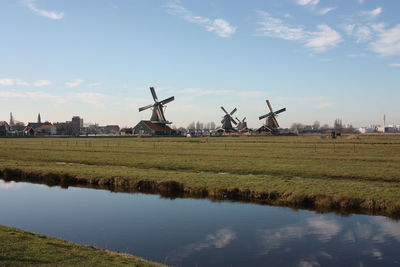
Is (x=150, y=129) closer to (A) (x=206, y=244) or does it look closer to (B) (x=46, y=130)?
(B) (x=46, y=130)

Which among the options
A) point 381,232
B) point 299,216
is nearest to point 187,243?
point 299,216

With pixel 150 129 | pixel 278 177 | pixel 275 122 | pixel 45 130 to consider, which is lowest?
pixel 278 177

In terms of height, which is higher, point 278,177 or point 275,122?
point 275,122

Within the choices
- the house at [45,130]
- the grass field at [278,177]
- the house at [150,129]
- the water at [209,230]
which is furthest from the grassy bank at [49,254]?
the house at [45,130]

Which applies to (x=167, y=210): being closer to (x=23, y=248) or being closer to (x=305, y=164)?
(x=23, y=248)

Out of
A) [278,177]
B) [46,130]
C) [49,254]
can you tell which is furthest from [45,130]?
[49,254]

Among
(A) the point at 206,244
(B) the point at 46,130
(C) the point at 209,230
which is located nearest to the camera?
(A) the point at 206,244

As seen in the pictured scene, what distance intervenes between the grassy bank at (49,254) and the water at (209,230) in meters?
2.00

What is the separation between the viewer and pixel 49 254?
1123 cm

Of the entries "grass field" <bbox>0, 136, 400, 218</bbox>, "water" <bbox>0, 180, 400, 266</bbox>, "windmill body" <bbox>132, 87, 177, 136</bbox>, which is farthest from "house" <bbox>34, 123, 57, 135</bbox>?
"water" <bbox>0, 180, 400, 266</bbox>

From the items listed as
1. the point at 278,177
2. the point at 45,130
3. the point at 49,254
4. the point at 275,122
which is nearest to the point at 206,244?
the point at 49,254

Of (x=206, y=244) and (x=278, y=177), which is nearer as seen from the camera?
(x=206, y=244)

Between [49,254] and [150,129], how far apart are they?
111 meters

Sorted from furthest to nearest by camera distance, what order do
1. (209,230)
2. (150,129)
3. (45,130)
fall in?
(45,130) → (150,129) → (209,230)
